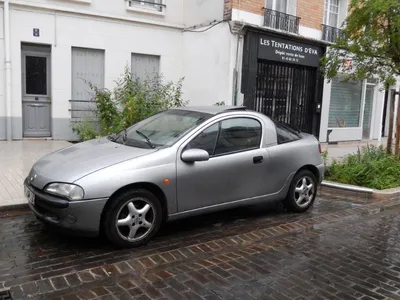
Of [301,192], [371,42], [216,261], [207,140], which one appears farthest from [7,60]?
[216,261]

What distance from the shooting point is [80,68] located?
12.6 metres

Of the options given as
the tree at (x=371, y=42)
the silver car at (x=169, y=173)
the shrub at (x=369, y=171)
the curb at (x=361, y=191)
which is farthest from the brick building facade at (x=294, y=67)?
the silver car at (x=169, y=173)

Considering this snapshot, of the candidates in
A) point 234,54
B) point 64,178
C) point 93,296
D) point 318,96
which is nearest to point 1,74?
point 234,54

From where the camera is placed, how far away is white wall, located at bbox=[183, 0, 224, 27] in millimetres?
12914

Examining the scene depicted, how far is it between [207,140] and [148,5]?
9.59 metres

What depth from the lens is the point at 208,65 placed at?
13453 millimetres

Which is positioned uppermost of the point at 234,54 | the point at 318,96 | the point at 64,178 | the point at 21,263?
the point at 234,54

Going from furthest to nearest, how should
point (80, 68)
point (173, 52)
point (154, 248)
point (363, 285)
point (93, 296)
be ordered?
point (173, 52), point (80, 68), point (154, 248), point (363, 285), point (93, 296)

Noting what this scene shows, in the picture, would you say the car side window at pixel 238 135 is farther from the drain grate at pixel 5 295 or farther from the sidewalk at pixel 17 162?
the sidewalk at pixel 17 162

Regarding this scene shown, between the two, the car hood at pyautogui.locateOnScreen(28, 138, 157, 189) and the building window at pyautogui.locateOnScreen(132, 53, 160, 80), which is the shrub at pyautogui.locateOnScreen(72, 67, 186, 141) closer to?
the building window at pyautogui.locateOnScreen(132, 53, 160, 80)

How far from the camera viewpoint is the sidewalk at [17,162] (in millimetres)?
6270

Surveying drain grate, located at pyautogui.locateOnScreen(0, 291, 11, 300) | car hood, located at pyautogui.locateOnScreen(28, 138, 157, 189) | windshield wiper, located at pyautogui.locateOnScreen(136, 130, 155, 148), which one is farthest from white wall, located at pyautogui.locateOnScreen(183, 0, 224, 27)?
drain grate, located at pyautogui.locateOnScreen(0, 291, 11, 300)

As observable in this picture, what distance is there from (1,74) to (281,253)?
31.5ft

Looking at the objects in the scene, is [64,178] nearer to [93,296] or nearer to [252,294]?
[93,296]
